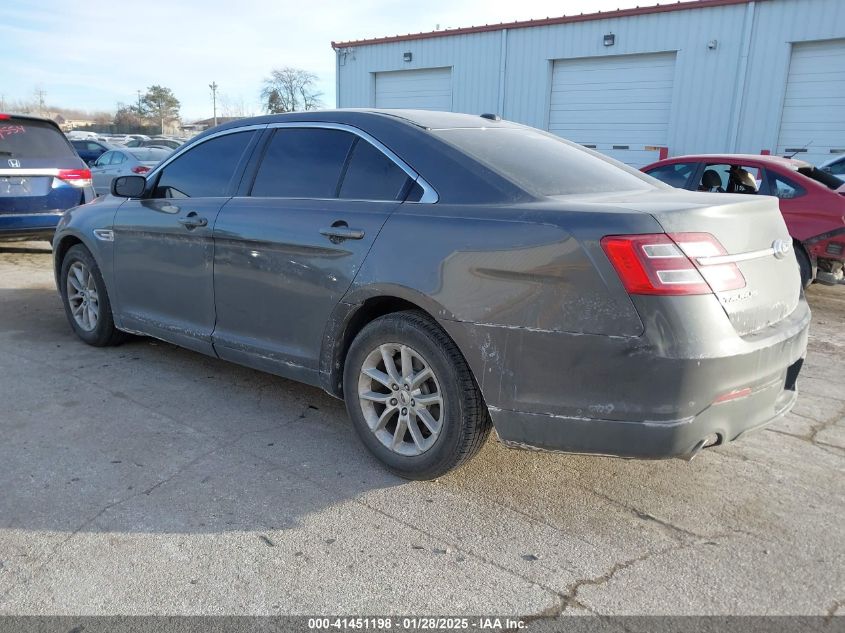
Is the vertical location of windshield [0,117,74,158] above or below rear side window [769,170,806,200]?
above

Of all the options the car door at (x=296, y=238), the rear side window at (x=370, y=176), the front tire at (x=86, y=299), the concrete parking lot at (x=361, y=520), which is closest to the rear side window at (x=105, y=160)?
the front tire at (x=86, y=299)

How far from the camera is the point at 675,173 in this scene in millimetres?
8594

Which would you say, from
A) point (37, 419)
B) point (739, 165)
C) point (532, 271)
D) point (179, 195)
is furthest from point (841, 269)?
point (37, 419)

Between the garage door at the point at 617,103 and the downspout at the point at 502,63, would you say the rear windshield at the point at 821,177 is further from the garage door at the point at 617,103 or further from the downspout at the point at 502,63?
the downspout at the point at 502,63

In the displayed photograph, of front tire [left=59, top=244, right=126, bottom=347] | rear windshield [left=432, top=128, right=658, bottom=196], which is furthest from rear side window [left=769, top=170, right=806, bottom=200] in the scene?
front tire [left=59, top=244, right=126, bottom=347]

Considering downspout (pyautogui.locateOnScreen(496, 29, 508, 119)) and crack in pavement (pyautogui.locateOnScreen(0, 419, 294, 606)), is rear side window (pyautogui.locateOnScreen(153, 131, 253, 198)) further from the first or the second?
downspout (pyautogui.locateOnScreen(496, 29, 508, 119))

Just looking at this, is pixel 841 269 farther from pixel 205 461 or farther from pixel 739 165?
pixel 205 461

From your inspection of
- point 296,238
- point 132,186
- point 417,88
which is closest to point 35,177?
point 132,186

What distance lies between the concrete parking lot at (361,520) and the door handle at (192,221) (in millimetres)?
1062

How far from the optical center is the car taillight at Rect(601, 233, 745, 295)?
255 centimetres

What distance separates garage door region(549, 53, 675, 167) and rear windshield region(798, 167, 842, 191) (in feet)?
31.4

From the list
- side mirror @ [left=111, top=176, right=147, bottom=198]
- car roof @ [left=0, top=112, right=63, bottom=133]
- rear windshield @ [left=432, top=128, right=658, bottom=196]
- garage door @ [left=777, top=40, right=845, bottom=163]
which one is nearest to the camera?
rear windshield @ [left=432, top=128, right=658, bottom=196]

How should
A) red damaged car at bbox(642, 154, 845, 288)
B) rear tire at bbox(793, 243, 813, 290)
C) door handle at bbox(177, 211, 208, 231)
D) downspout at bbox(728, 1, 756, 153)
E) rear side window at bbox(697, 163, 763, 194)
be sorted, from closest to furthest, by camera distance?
door handle at bbox(177, 211, 208, 231)
red damaged car at bbox(642, 154, 845, 288)
rear tire at bbox(793, 243, 813, 290)
rear side window at bbox(697, 163, 763, 194)
downspout at bbox(728, 1, 756, 153)

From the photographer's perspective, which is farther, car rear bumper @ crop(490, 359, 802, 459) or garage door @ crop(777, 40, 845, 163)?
garage door @ crop(777, 40, 845, 163)
